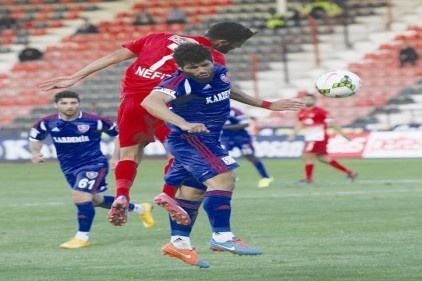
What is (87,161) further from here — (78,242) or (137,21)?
(137,21)

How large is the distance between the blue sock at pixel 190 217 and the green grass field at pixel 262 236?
0.36m

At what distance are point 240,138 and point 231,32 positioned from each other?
1332 centimetres

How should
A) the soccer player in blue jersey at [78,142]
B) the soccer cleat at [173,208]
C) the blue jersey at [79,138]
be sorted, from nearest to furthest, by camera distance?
the soccer cleat at [173,208]
the soccer player in blue jersey at [78,142]
the blue jersey at [79,138]

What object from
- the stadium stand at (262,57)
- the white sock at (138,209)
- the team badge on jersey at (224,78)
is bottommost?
Answer: the stadium stand at (262,57)

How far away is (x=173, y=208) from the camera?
34.5 feet

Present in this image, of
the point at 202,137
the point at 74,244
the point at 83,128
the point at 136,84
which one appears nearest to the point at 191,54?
the point at 202,137

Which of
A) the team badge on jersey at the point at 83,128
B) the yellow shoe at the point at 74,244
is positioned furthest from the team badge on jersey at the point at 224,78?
the team badge on jersey at the point at 83,128

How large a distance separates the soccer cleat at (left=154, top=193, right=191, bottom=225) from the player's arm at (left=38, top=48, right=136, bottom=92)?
161 centimetres

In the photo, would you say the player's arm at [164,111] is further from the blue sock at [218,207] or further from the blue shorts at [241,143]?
the blue shorts at [241,143]

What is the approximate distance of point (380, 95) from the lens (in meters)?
35.4

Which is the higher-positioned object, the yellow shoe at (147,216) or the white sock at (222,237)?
the white sock at (222,237)

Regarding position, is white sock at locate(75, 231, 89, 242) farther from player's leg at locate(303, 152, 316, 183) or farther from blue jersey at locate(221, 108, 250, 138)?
blue jersey at locate(221, 108, 250, 138)

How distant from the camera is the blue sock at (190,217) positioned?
10.8 metres

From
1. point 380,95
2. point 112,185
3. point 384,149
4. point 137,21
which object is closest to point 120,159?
point 112,185
